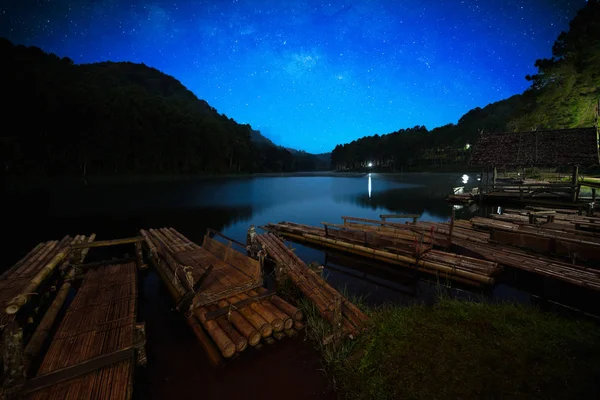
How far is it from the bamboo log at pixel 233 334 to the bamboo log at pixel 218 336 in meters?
0.08

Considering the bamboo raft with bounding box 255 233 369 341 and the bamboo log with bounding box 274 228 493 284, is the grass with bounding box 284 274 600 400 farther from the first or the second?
the bamboo log with bounding box 274 228 493 284

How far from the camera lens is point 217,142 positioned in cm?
10050

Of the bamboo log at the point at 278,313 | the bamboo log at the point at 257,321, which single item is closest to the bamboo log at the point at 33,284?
the bamboo log at the point at 257,321

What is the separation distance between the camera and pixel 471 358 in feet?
15.7

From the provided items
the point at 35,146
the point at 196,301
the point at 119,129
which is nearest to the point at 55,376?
the point at 196,301

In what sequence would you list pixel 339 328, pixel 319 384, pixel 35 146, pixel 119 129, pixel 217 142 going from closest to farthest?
1. pixel 319 384
2. pixel 339 328
3. pixel 35 146
4. pixel 119 129
5. pixel 217 142

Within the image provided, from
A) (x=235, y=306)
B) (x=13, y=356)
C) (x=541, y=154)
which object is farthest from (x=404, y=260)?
(x=541, y=154)

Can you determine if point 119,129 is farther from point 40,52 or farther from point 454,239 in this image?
point 454,239

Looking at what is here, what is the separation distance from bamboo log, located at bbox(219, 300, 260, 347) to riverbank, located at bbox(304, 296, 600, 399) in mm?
1617

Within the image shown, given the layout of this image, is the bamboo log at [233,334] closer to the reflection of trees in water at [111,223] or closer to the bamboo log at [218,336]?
the bamboo log at [218,336]

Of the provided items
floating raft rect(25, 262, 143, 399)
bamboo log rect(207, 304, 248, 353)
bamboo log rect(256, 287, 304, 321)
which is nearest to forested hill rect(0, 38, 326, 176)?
floating raft rect(25, 262, 143, 399)

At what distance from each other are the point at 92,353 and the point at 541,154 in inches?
1320

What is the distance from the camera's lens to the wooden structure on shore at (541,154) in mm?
21938

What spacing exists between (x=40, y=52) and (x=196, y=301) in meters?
117
